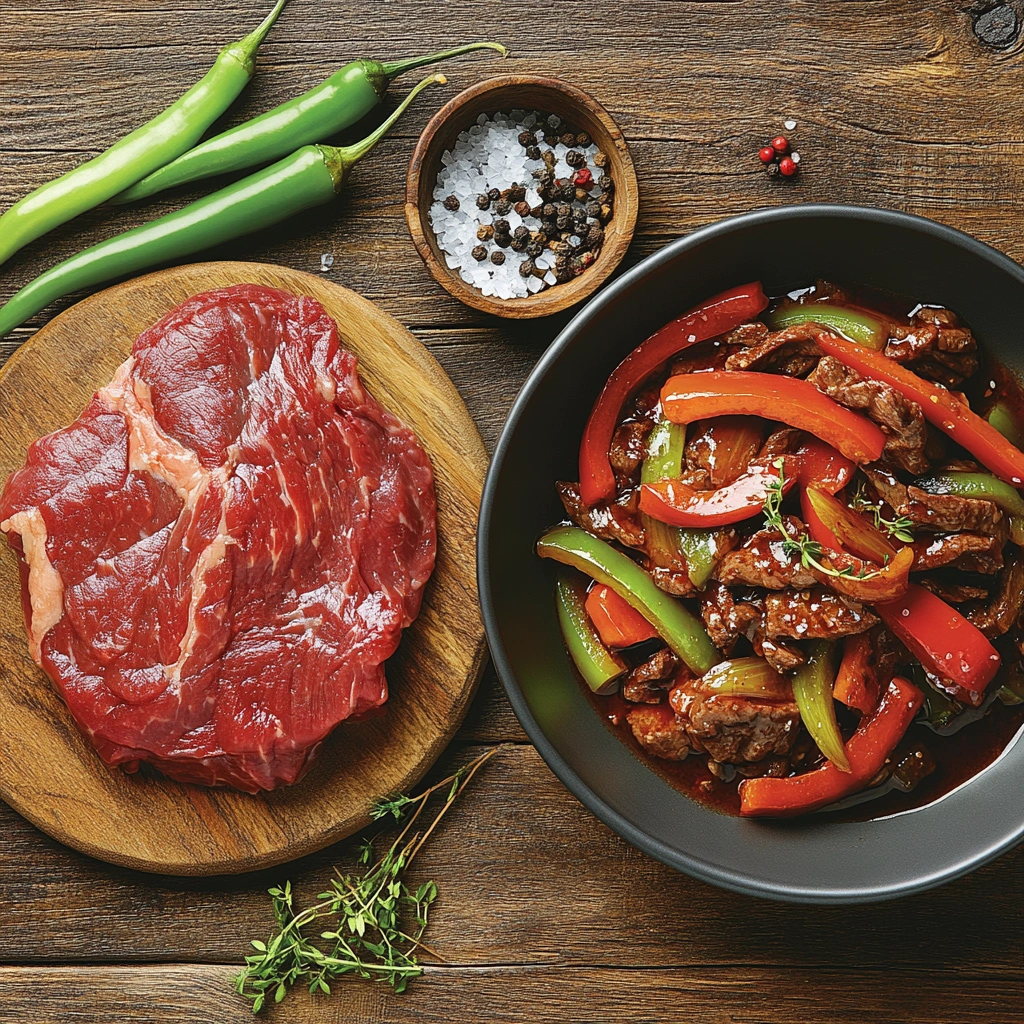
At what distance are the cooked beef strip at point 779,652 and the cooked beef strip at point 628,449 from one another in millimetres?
562

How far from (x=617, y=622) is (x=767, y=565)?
447 millimetres

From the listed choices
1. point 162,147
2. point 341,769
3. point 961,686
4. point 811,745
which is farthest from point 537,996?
point 162,147

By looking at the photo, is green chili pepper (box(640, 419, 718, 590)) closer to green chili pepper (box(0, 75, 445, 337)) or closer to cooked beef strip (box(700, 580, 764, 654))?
cooked beef strip (box(700, 580, 764, 654))

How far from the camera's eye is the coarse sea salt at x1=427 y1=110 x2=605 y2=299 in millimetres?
2826

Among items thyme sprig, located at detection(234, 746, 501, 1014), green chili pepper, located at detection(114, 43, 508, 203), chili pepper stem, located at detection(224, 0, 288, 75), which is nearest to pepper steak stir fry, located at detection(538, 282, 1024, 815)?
thyme sprig, located at detection(234, 746, 501, 1014)

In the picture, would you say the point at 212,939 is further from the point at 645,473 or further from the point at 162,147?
the point at 162,147

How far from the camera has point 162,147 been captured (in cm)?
279

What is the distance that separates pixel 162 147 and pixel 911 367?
239 cm

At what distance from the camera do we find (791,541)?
217 centimetres

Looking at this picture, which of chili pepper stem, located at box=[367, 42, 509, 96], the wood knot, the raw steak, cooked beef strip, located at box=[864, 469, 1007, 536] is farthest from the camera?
the wood knot

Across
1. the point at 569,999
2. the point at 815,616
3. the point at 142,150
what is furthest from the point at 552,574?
the point at 142,150

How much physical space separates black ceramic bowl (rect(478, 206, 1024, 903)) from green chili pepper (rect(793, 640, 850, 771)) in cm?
31

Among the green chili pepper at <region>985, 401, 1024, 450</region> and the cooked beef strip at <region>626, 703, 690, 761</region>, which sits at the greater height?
the green chili pepper at <region>985, 401, 1024, 450</region>

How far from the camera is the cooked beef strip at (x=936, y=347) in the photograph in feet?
7.76
